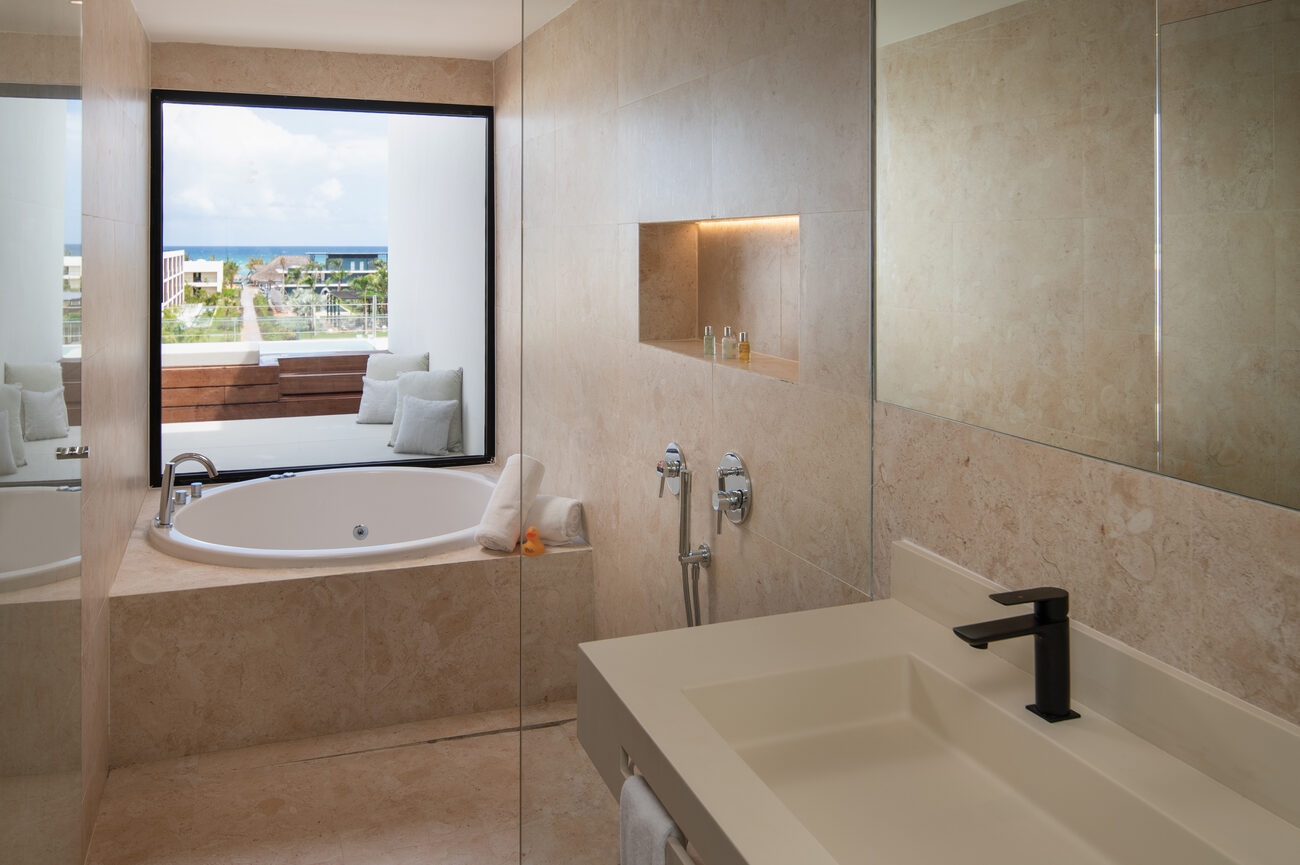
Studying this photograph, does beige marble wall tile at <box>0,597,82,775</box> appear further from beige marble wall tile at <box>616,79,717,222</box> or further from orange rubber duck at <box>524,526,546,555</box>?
beige marble wall tile at <box>616,79,717,222</box>

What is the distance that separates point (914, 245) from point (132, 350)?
12.6 ft

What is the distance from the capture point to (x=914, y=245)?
5.08 ft

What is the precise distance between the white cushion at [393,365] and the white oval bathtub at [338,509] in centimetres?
60

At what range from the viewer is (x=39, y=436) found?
208 cm

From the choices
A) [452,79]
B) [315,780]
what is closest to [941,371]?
[315,780]

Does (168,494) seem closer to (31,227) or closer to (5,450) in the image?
(31,227)

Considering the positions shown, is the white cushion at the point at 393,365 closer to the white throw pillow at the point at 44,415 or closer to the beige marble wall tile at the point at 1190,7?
the white throw pillow at the point at 44,415

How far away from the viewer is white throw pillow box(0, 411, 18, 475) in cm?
179

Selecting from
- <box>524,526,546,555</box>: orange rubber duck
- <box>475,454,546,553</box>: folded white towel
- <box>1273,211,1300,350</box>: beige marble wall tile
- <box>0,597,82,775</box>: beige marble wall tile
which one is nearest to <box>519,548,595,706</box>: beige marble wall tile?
<box>524,526,546,555</box>: orange rubber duck

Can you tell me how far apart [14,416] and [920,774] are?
172 centimetres

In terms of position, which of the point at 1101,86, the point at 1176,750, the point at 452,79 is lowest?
the point at 1176,750

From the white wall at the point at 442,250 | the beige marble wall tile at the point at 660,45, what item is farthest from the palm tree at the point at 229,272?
the beige marble wall tile at the point at 660,45

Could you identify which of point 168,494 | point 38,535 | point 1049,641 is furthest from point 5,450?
point 168,494

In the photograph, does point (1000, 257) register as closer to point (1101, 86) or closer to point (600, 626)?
point (1101, 86)
